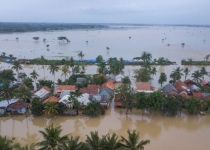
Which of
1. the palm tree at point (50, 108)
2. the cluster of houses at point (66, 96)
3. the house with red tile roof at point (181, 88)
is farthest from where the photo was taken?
the house with red tile roof at point (181, 88)

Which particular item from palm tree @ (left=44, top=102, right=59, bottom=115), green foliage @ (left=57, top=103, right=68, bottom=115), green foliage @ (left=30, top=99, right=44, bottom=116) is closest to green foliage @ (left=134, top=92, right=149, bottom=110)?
green foliage @ (left=57, top=103, right=68, bottom=115)

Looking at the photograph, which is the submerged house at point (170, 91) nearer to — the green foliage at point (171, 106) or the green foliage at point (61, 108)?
the green foliage at point (171, 106)

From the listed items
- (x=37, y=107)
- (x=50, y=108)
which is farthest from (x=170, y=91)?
(x=37, y=107)

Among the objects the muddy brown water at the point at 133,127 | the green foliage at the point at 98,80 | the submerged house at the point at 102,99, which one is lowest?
the muddy brown water at the point at 133,127

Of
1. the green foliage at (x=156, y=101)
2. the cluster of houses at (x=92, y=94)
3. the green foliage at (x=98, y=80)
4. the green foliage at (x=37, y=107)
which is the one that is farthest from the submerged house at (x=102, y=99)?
the green foliage at (x=37, y=107)

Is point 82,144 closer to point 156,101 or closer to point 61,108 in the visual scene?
point 61,108

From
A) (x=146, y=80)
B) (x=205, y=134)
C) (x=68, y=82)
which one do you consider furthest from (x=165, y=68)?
(x=205, y=134)
